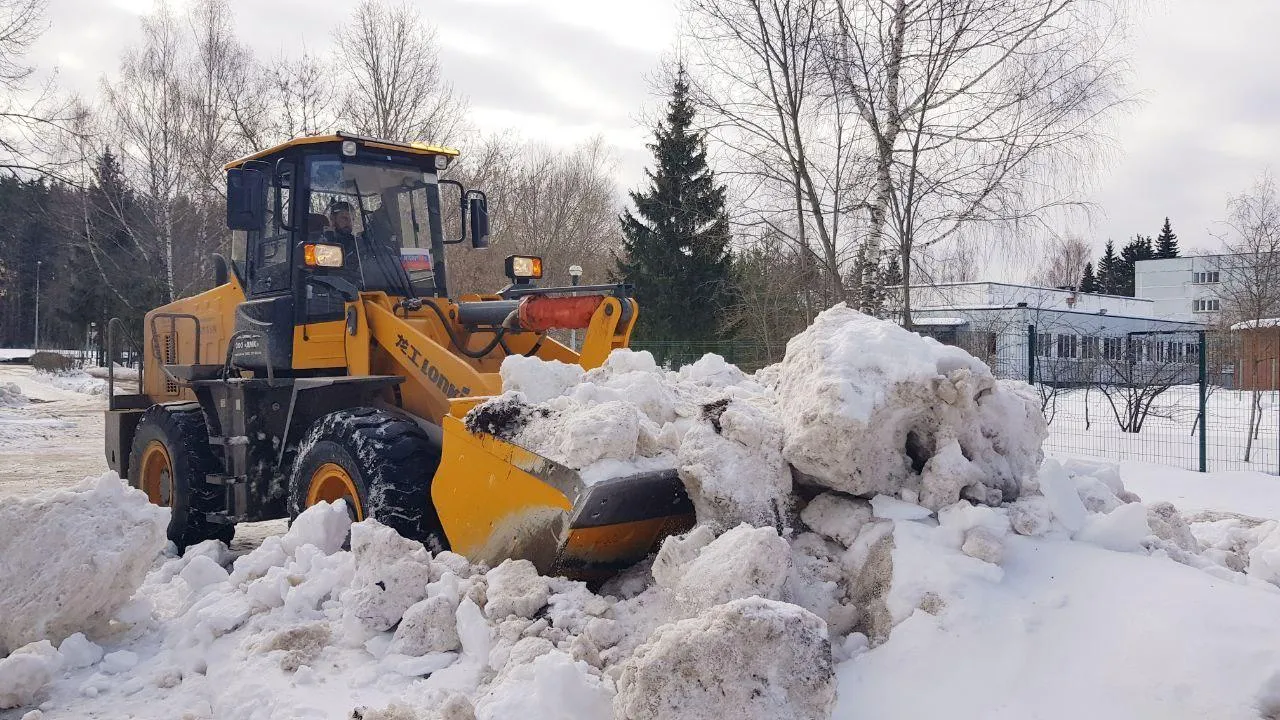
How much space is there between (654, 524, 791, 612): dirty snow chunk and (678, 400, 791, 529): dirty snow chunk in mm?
411

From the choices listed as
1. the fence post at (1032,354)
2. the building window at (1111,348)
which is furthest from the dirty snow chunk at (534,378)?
the building window at (1111,348)

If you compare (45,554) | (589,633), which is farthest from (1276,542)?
(45,554)

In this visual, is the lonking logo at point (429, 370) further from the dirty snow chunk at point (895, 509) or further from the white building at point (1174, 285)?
the white building at point (1174, 285)

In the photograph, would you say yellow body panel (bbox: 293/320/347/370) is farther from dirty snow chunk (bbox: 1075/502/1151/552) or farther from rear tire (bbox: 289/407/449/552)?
dirty snow chunk (bbox: 1075/502/1151/552)

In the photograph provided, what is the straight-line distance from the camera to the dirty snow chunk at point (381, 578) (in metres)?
4.11

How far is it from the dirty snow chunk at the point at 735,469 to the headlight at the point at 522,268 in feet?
9.15

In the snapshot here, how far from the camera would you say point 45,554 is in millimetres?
4574

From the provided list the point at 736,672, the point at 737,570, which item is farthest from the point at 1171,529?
the point at 736,672

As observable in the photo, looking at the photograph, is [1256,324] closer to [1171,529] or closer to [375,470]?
[1171,529]

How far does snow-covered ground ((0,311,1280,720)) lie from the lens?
310cm

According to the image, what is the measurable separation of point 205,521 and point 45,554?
242cm

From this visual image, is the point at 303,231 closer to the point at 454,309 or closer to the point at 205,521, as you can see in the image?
the point at 454,309

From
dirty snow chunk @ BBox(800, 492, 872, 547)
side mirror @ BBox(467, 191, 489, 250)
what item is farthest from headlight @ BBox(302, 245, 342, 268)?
dirty snow chunk @ BBox(800, 492, 872, 547)

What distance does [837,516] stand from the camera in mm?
4121
